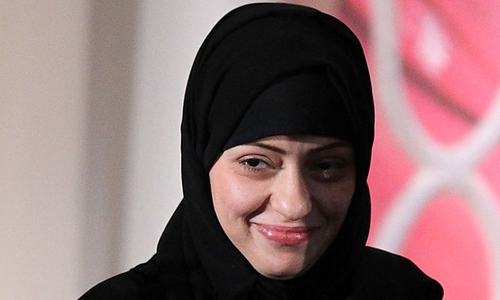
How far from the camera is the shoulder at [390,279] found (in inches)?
39.9

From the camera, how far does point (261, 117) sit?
85 centimetres

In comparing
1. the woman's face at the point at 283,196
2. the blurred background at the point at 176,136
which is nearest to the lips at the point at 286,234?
the woman's face at the point at 283,196

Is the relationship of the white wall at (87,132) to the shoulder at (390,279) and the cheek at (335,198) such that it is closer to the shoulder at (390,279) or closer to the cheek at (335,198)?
the shoulder at (390,279)

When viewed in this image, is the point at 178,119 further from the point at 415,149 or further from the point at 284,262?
the point at 284,262

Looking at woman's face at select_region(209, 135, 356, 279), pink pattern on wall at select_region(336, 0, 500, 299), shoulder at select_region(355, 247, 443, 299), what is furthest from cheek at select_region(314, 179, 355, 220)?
pink pattern on wall at select_region(336, 0, 500, 299)

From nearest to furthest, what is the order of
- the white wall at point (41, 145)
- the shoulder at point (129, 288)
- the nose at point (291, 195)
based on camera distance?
Result: 1. the nose at point (291, 195)
2. the shoulder at point (129, 288)
3. the white wall at point (41, 145)

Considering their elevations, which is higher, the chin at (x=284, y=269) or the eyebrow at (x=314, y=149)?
the eyebrow at (x=314, y=149)

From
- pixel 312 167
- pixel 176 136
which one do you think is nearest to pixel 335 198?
pixel 312 167

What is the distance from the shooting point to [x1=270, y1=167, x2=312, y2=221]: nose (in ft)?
2.74

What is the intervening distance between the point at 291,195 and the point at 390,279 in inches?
11.1

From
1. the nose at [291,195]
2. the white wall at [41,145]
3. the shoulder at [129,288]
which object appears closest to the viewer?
the nose at [291,195]

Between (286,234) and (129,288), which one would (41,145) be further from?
(286,234)

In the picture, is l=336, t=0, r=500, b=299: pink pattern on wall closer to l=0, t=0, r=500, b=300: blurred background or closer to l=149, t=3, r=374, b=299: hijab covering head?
l=0, t=0, r=500, b=300: blurred background

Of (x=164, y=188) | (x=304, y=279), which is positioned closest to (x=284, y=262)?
(x=304, y=279)
